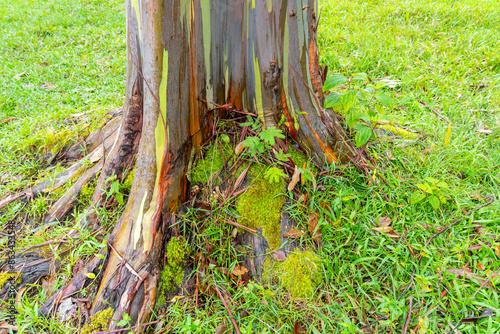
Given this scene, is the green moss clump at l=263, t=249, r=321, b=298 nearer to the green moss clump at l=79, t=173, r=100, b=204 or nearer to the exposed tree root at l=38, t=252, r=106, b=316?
the exposed tree root at l=38, t=252, r=106, b=316

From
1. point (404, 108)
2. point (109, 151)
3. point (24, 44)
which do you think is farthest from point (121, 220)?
point (24, 44)

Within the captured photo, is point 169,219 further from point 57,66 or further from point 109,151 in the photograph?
point 57,66

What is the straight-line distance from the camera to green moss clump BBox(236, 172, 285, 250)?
6.77 feet

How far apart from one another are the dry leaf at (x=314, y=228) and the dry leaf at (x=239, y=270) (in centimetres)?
55

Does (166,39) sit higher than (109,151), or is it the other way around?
(166,39)

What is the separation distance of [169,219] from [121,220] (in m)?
0.33

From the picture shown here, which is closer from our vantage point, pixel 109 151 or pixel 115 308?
pixel 115 308

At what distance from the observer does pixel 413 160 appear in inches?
98.8

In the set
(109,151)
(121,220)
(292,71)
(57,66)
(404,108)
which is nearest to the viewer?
(121,220)

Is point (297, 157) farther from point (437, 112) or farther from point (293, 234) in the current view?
point (437, 112)

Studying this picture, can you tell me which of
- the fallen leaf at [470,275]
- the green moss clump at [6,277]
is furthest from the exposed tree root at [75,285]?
the fallen leaf at [470,275]

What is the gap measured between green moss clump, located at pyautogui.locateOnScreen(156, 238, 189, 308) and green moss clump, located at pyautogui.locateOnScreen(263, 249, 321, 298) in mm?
582

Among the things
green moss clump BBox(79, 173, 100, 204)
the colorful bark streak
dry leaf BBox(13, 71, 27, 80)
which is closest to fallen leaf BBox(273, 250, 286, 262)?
green moss clump BBox(79, 173, 100, 204)

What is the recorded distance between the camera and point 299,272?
76.0 inches
